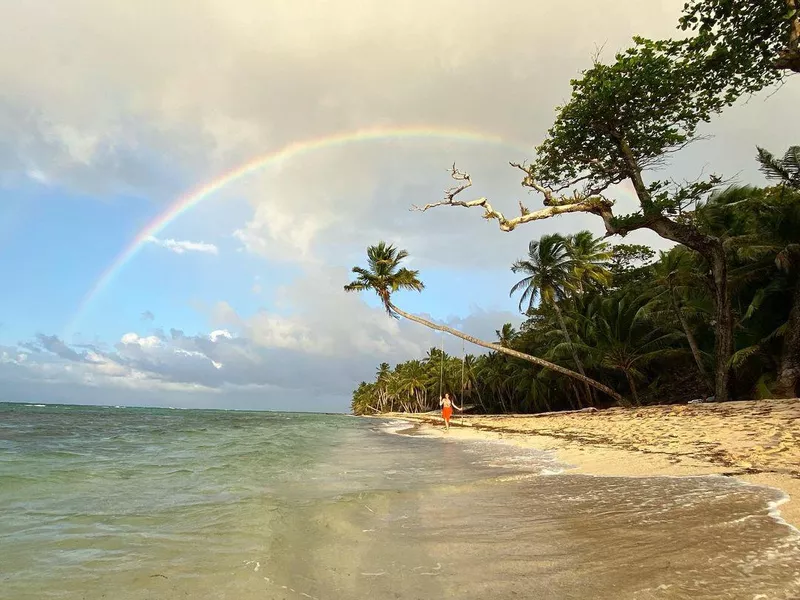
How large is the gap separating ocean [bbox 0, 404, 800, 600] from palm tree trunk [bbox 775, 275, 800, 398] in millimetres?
13074

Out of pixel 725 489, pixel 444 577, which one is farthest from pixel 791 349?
pixel 444 577

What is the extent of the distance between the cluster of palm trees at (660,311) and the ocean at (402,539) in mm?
14730

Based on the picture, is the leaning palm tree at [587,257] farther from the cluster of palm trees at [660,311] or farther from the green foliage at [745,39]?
the green foliage at [745,39]

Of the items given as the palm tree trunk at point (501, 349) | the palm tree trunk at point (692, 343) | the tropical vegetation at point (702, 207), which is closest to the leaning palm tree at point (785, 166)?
the tropical vegetation at point (702, 207)

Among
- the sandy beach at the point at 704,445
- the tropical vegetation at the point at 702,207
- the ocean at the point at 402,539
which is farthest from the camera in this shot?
the tropical vegetation at the point at 702,207

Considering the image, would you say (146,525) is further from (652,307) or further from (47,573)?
(652,307)

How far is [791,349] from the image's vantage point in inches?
625

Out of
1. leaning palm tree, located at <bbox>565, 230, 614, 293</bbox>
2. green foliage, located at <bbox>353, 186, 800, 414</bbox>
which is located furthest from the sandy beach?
leaning palm tree, located at <bbox>565, 230, 614, 293</bbox>

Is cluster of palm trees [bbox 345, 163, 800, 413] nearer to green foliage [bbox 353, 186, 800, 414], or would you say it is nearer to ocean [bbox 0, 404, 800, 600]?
green foliage [bbox 353, 186, 800, 414]

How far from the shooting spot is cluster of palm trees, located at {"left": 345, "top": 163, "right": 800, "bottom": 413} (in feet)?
55.3

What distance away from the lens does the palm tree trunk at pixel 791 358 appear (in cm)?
1558

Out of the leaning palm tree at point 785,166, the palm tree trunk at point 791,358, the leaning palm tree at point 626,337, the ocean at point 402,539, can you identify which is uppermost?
the leaning palm tree at point 785,166

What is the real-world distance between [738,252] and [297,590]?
19.8 metres

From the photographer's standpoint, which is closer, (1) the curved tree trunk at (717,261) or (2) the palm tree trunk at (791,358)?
(1) the curved tree trunk at (717,261)
